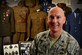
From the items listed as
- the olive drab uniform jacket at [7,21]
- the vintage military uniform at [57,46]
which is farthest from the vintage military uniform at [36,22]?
the vintage military uniform at [57,46]

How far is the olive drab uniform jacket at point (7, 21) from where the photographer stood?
5.29m

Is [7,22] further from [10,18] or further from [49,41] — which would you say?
[49,41]

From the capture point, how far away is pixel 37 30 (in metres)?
5.32

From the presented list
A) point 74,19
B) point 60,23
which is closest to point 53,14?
point 60,23

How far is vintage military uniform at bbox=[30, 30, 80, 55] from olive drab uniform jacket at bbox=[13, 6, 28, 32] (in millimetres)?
3031

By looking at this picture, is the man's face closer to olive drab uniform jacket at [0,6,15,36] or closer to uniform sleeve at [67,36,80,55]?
uniform sleeve at [67,36,80,55]

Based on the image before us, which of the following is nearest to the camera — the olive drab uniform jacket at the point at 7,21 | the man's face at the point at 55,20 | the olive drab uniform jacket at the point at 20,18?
the man's face at the point at 55,20

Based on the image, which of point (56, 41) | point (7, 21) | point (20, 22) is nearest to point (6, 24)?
point (7, 21)

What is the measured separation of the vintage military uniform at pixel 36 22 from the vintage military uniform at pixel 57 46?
2.93 metres

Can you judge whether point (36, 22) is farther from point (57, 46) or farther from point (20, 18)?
Result: point (57, 46)

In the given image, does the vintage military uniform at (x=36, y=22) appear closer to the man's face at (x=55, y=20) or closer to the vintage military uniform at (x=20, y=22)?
the vintage military uniform at (x=20, y=22)

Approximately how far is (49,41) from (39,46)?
0.38 feet

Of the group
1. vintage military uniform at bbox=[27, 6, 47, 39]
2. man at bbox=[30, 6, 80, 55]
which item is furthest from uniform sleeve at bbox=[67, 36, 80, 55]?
vintage military uniform at bbox=[27, 6, 47, 39]

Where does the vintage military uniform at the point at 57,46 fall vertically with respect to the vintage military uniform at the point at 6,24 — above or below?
above
